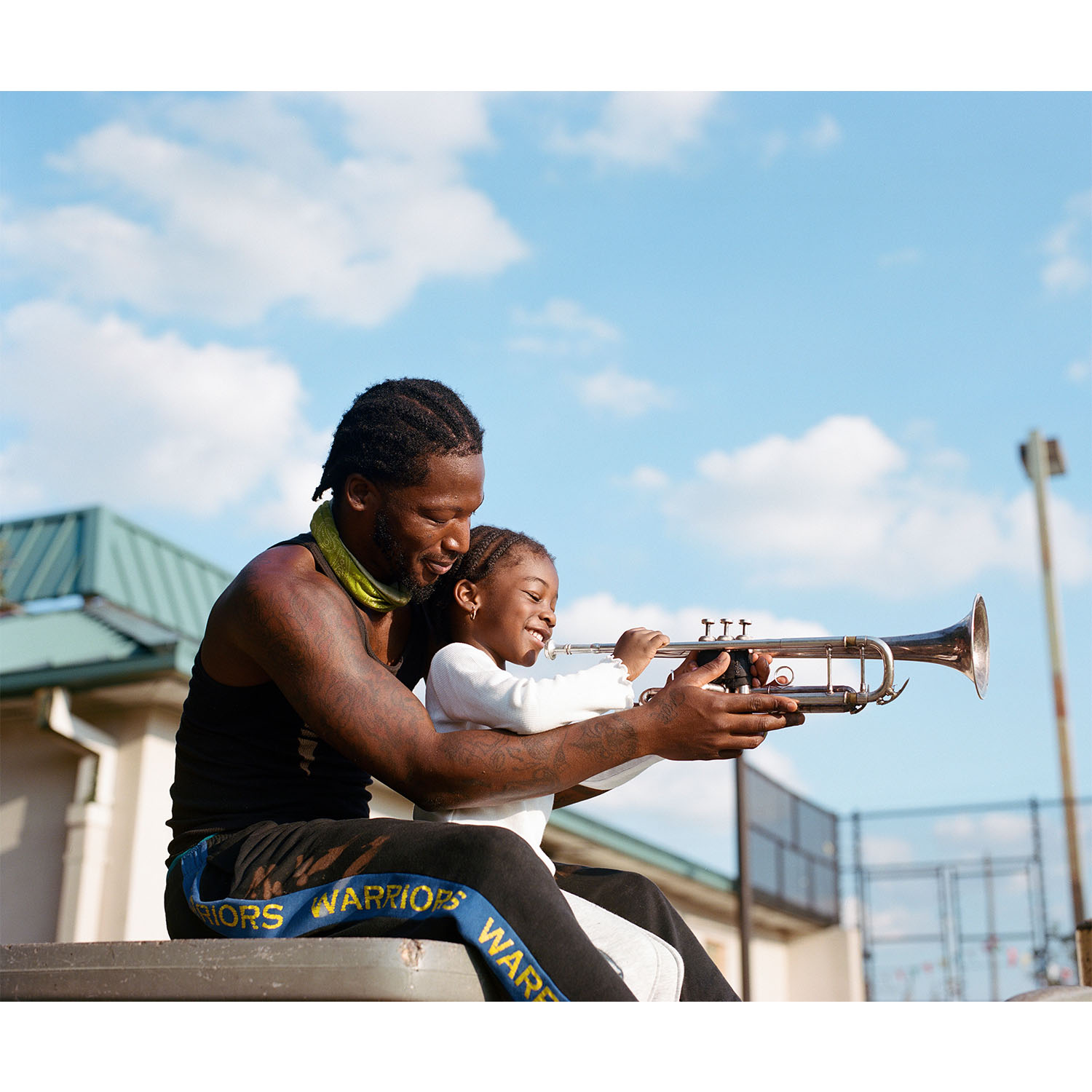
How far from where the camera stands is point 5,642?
8570 millimetres

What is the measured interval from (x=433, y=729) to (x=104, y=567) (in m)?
7.58

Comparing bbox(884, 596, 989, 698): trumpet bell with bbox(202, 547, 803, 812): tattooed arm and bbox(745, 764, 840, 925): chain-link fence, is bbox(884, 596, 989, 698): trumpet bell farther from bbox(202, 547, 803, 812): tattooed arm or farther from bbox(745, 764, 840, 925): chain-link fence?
bbox(745, 764, 840, 925): chain-link fence

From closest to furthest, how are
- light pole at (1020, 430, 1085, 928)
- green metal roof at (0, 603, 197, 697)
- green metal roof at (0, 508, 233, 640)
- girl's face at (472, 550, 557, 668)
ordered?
girl's face at (472, 550, 557, 668) < green metal roof at (0, 603, 197, 697) < green metal roof at (0, 508, 233, 640) < light pole at (1020, 430, 1085, 928)

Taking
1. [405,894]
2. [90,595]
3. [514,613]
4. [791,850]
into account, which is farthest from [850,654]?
[791,850]

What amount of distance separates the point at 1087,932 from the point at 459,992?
2.17 metres

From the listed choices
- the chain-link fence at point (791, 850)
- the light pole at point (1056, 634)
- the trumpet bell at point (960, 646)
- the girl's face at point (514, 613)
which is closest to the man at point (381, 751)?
the girl's face at point (514, 613)

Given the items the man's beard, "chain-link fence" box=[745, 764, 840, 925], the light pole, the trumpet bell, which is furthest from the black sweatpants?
the light pole

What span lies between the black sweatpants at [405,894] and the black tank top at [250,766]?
0.11 meters

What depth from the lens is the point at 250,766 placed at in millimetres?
2744

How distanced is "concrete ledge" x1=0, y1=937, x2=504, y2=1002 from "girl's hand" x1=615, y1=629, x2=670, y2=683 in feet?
2.73

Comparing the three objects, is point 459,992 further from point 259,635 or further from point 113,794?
point 113,794

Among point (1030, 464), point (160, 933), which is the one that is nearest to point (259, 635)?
point (160, 933)

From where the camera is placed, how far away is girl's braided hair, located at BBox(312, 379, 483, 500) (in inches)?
111

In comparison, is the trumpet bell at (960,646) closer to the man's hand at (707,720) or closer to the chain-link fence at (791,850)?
the man's hand at (707,720)
